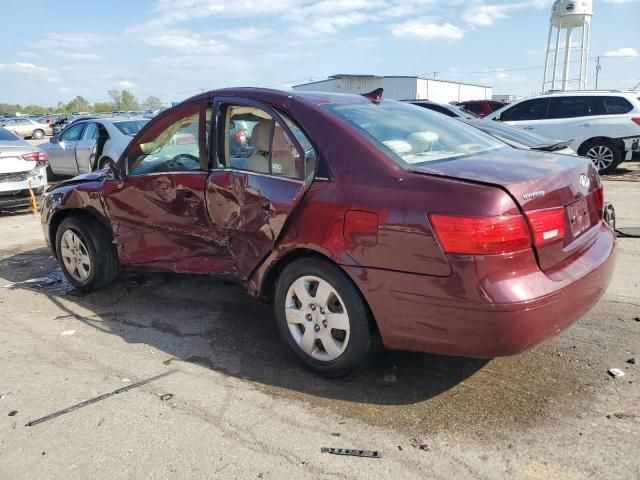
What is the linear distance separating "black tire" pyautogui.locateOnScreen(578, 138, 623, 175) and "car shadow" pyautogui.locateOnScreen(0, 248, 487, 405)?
31.7 feet

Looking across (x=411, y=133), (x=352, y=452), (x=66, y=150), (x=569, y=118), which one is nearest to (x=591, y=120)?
(x=569, y=118)

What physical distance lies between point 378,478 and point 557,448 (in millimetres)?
867

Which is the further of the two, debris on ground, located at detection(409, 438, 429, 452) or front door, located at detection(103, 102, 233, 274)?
front door, located at detection(103, 102, 233, 274)

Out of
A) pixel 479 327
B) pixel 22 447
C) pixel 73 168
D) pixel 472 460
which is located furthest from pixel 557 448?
pixel 73 168

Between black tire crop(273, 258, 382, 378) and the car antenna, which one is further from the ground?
the car antenna

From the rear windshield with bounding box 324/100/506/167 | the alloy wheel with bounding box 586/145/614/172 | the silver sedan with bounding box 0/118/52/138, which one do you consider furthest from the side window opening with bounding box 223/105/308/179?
the silver sedan with bounding box 0/118/52/138

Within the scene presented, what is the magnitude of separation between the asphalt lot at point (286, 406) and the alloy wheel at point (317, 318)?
0.23 m

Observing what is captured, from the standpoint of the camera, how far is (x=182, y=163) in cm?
422

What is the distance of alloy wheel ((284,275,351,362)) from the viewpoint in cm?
319

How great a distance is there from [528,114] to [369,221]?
10.8 metres

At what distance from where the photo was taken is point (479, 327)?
269 cm

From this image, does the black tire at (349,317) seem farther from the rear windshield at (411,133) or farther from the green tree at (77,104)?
the green tree at (77,104)

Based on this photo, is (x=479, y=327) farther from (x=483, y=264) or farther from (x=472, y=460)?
(x=472, y=460)

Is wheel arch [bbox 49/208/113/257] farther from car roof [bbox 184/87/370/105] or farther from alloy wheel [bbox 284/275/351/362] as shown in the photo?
alloy wheel [bbox 284/275/351/362]
